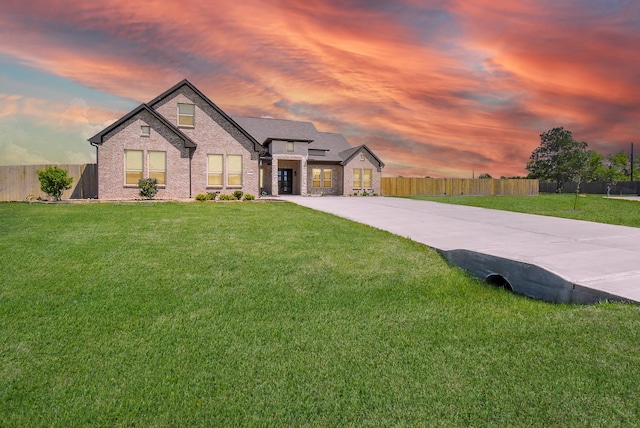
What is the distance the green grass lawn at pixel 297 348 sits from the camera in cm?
255

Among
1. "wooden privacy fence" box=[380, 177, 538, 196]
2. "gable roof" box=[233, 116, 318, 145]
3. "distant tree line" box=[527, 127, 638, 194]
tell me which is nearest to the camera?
"gable roof" box=[233, 116, 318, 145]

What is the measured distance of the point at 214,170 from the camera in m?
23.7

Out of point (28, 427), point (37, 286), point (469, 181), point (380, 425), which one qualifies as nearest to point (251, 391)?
point (380, 425)

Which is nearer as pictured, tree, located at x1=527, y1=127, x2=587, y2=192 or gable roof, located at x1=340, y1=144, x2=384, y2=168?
gable roof, located at x1=340, y1=144, x2=384, y2=168

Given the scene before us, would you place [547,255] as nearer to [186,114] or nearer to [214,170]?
[214,170]

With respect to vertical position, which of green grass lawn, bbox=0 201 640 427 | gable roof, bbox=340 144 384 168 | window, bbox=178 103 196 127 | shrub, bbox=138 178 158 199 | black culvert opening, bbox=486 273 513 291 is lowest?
green grass lawn, bbox=0 201 640 427

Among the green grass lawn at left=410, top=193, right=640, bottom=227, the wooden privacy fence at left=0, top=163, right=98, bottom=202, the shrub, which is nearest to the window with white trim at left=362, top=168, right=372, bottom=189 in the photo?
the green grass lawn at left=410, top=193, right=640, bottom=227

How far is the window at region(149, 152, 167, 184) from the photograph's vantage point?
861 inches

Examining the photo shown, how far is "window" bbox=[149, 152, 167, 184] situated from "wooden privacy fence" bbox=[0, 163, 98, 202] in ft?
10.4

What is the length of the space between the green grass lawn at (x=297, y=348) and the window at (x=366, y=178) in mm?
27255

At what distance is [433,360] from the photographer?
10.5 feet

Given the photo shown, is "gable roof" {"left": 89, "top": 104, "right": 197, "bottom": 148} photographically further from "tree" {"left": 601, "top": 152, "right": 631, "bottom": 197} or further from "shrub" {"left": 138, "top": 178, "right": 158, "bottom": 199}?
"tree" {"left": 601, "top": 152, "right": 631, "bottom": 197}

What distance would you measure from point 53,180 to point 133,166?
12.9ft

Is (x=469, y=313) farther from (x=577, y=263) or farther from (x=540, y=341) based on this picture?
(x=577, y=263)
